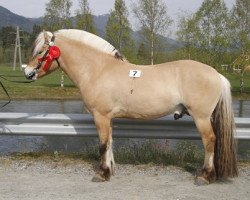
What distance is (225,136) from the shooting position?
17.0ft

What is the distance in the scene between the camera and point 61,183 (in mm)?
5125

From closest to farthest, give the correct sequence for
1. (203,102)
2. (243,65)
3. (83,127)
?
(203,102), (83,127), (243,65)

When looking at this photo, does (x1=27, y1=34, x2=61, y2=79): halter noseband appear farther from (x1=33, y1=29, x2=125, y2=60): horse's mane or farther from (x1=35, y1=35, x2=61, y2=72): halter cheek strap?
(x1=33, y1=29, x2=125, y2=60): horse's mane

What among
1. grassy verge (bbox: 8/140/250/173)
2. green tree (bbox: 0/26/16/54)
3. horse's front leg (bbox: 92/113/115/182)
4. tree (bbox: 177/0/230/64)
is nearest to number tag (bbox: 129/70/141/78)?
horse's front leg (bbox: 92/113/115/182)

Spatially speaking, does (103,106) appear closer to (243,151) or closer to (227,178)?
(227,178)

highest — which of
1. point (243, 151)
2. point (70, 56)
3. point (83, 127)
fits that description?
point (70, 56)

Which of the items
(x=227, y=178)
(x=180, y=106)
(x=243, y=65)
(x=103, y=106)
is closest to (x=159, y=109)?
(x=180, y=106)

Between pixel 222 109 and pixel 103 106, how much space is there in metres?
1.55

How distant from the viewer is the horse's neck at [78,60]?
18.2 ft

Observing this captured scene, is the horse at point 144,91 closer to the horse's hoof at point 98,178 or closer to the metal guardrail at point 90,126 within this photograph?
the horse's hoof at point 98,178

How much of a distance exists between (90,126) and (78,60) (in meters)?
1.10

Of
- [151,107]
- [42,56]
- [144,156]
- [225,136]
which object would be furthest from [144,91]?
[42,56]

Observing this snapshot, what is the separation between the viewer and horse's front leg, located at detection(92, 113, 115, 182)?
5281 millimetres

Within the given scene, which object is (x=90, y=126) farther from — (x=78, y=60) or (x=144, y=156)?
(x=78, y=60)
